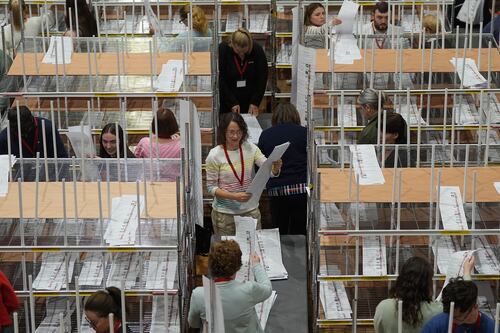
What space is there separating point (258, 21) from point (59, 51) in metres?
2.50

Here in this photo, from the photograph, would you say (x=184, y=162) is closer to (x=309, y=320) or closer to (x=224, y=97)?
(x=309, y=320)

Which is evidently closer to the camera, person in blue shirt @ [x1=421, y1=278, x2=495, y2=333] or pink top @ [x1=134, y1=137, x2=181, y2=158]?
person in blue shirt @ [x1=421, y1=278, x2=495, y2=333]

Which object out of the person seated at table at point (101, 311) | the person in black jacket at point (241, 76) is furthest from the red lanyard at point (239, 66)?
→ the person seated at table at point (101, 311)

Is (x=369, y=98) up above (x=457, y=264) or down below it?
above

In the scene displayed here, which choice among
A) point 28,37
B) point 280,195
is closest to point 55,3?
point 28,37

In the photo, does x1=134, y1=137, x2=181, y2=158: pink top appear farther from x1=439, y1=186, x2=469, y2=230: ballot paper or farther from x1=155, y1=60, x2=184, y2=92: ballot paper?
x1=439, y1=186, x2=469, y2=230: ballot paper

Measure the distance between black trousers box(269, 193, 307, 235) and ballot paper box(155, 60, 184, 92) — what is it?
126 centimetres

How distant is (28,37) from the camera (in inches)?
439

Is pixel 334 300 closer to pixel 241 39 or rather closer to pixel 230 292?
pixel 230 292

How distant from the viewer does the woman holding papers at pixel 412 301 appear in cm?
690

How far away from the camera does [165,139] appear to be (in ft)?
30.2

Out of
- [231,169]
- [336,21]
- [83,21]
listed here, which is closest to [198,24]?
[83,21]

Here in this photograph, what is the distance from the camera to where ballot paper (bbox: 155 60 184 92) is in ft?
32.8

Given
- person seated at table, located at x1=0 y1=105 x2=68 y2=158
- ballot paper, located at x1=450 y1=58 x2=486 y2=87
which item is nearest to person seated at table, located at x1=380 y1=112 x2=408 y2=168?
ballot paper, located at x1=450 y1=58 x2=486 y2=87
